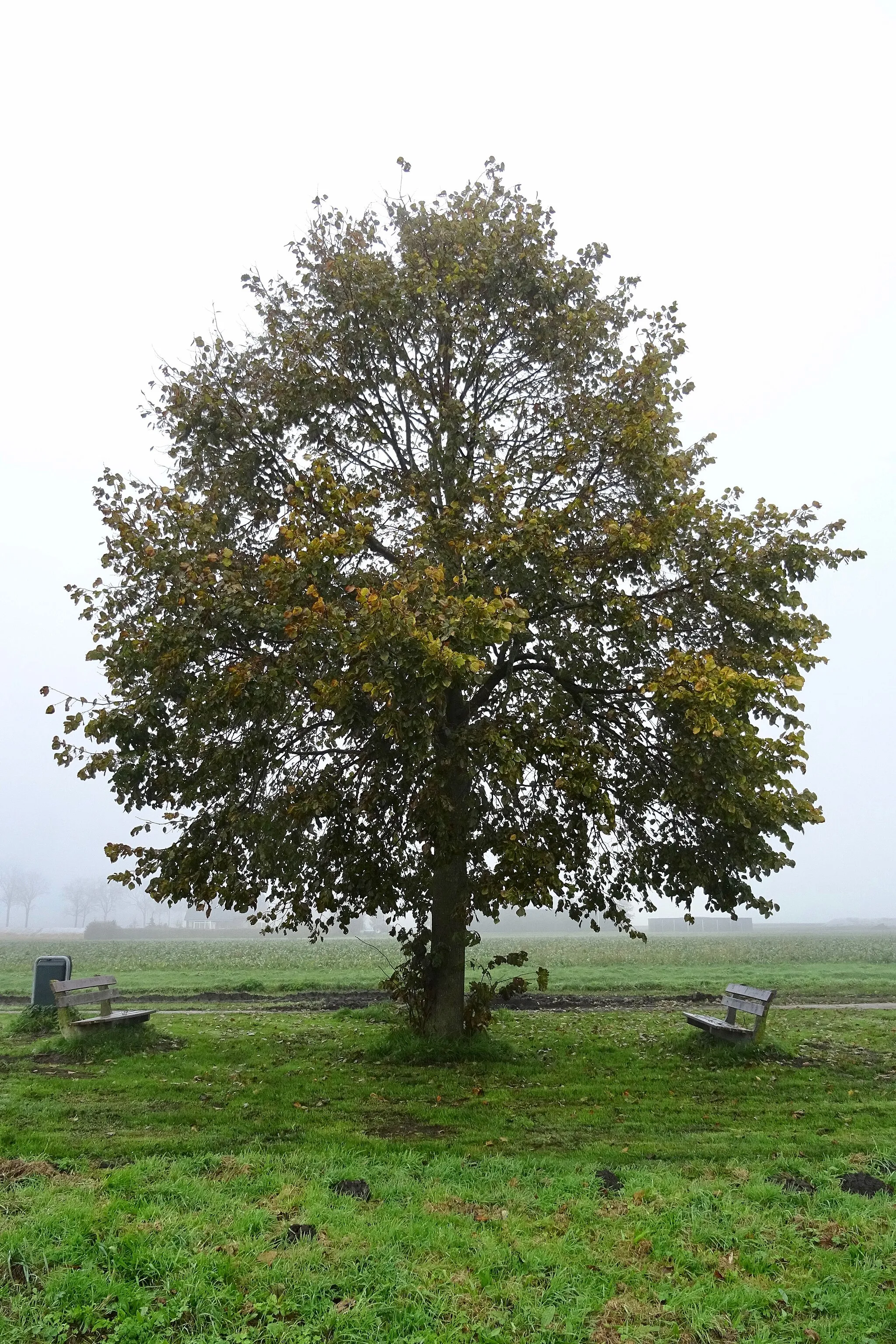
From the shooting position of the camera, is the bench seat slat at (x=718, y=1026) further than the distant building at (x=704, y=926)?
No

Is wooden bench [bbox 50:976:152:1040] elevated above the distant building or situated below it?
above

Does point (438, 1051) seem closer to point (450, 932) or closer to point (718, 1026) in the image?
point (450, 932)

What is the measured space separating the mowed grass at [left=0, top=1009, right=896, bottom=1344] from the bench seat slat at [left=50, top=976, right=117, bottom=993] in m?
1.31

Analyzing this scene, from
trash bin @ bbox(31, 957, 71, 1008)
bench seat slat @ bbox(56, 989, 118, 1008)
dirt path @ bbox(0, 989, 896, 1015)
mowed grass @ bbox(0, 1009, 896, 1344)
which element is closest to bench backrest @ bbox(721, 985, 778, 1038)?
mowed grass @ bbox(0, 1009, 896, 1344)

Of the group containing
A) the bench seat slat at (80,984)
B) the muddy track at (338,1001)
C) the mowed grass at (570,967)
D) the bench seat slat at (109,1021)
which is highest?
the bench seat slat at (80,984)

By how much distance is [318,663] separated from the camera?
1002 centimetres

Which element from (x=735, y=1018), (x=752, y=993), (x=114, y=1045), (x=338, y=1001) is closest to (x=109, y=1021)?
(x=114, y=1045)

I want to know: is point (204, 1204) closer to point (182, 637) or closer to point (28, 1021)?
point (182, 637)

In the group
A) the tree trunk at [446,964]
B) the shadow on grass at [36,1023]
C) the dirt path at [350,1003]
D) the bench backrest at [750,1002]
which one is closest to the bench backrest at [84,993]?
the shadow on grass at [36,1023]

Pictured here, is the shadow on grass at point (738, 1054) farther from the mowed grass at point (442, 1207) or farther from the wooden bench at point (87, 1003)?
the wooden bench at point (87, 1003)

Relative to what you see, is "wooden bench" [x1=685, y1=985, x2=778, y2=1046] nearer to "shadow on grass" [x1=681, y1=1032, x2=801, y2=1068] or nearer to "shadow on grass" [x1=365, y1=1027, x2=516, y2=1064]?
"shadow on grass" [x1=681, y1=1032, x2=801, y2=1068]

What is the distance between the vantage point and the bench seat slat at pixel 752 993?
42.1 ft

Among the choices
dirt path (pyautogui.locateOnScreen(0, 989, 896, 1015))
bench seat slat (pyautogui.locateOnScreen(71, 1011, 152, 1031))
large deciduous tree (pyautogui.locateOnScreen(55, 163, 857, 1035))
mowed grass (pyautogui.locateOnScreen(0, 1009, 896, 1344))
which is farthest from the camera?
dirt path (pyautogui.locateOnScreen(0, 989, 896, 1015))

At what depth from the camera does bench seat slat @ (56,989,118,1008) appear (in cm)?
1312
